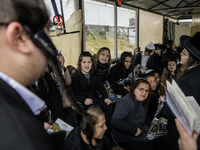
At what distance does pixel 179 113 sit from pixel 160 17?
413 inches

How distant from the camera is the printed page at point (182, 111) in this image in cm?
72

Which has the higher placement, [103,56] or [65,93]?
[103,56]

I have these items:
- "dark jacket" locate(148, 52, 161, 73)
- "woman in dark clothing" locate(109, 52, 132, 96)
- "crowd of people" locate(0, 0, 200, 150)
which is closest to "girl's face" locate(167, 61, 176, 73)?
"crowd of people" locate(0, 0, 200, 150)

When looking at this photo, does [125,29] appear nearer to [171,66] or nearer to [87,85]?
[171,66]

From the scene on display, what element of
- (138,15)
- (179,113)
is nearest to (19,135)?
(179,113)

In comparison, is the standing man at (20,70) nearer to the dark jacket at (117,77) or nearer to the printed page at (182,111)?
the printed page at (182,111)

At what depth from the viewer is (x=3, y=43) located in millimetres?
320

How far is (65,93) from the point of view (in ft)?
1.44

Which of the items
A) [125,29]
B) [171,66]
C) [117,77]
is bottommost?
[117,77]

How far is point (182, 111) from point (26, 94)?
77 centimetres

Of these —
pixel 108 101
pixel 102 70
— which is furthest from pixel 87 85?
pixel 102 70

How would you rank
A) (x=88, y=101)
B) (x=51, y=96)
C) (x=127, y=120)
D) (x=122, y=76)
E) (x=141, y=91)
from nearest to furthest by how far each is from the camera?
(x=127, y=120)
(x=141, y=91)
(x=51, y=96)
(x=88, y=101)
(x=122, y=76)

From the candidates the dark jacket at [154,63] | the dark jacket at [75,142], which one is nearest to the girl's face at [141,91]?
the dark jacket at [75,142]

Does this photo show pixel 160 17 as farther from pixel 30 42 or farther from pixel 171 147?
pixel 30 42
